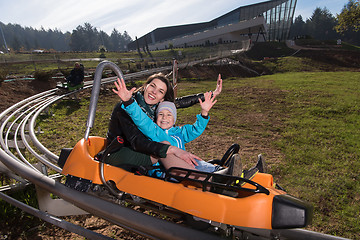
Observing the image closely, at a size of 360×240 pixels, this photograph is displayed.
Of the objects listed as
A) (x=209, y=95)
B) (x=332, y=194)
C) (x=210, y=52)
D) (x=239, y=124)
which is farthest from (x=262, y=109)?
(x=210, y=52)

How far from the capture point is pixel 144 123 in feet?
8.84

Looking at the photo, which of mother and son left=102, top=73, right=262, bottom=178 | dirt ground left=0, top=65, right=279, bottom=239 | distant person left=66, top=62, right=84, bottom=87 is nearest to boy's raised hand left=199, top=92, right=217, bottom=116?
mother and son left=102, top=73, right=262, bottom=178

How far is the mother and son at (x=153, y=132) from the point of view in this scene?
2.53 meters

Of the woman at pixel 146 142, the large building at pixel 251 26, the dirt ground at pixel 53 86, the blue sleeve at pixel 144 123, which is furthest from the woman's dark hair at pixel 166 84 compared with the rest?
the large building at pixel 251 26

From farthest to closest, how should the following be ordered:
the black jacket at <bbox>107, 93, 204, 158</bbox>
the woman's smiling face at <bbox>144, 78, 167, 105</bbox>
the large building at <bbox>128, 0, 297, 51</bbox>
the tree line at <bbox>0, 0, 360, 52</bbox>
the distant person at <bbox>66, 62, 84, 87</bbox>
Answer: the large building at <bbox>128, 0, 297, 51</bbox> → the tree line at <bbox>0, 0, 360, 52</bbox> → the distant person at <bbox>66, 62, 84, 87</bbox> → the woman's smiling face at <bbox>144, 78, 167, 105</bbox> → the black jacket at <bbox>107, 93, 204, 158</bbox>

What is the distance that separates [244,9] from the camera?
62062 millimetres

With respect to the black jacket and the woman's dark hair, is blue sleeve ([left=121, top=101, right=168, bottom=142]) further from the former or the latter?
the woman's dark hair

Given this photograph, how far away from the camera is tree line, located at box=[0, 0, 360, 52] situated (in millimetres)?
24972

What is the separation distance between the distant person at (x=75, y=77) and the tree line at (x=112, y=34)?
2416 cm

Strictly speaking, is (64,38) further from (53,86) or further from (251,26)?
(53,86)

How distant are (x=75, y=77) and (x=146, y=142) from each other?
11.0 metres

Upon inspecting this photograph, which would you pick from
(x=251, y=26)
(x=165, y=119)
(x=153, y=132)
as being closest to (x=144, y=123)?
(x=153, y=132)

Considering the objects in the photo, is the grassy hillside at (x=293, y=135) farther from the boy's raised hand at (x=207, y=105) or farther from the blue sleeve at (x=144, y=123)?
the boy's raised hand at (x=207, y=105)

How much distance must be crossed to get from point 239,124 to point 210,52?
19.7m
